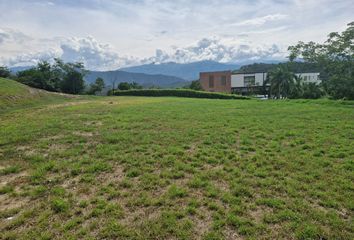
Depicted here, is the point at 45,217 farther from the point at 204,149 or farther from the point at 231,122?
the point at 231,122

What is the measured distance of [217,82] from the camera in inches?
2790

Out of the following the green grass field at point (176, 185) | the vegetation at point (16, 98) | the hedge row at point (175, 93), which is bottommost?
the green grass field at point (176, 185)

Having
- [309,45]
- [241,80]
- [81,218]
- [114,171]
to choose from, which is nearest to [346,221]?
[81,218]

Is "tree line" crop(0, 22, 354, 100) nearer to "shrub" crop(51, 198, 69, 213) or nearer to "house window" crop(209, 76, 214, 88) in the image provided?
"house window" crop(209, 76, 214, 88)

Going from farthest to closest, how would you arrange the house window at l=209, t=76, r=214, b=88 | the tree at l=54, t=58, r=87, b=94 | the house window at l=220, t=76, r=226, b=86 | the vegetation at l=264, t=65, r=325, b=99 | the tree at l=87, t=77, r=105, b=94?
1. the house window at l=209, t=76, r=214, b=88
2. the house window at l=220, t=76, r=226, b=86
3. the tree at l=87, t=77, r=105, b=94
4. the vegetation at l=264, t=65, r=325, b=99
5. the tree at l=54, t=58, r=87, b=94

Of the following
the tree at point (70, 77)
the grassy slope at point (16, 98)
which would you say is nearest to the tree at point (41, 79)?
the tree at point (70, 77)

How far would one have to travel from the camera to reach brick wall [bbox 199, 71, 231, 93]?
7069 cm

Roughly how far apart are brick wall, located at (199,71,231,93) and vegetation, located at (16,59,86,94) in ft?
111

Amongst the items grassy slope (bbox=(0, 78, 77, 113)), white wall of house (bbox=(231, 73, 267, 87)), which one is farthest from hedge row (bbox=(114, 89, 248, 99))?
white wall of house (bbox=(231, 73, 267, 87))

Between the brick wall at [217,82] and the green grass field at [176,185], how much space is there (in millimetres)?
63372

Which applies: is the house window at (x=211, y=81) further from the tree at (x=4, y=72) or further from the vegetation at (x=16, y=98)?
the vegetation at (x=16, y=98)

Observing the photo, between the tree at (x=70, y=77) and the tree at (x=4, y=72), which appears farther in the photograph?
the tree at (x=70, y=77)

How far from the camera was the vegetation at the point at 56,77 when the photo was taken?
38000 mm

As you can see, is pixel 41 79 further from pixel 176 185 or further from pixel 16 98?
A: pixel 176 185
